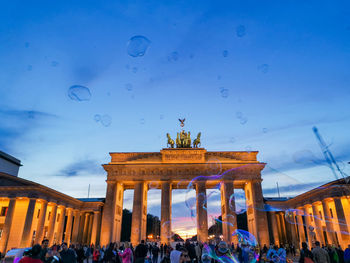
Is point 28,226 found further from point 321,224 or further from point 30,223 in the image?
point 321,224

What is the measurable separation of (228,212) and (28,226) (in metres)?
31.3

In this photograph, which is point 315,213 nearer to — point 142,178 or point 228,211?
point 228,211

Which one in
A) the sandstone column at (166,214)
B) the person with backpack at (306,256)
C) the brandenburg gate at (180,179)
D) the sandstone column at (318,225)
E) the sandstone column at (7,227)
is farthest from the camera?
the brandenburg gate at (180,179)

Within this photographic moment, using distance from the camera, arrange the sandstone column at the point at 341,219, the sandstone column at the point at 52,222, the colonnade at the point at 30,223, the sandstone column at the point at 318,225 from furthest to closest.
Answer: the sandstone column at the point at 52,222 < the sandstone column at the point at 318,225 < the colonnade at the point at 30,223 < the sandstone column at the point at 341,219

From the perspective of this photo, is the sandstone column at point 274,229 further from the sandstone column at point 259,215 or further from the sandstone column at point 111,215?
the sandstone column at point 111,215

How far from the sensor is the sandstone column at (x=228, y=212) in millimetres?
41028

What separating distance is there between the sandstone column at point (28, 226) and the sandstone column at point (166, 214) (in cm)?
1947

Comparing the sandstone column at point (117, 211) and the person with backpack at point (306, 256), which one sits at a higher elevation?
the sandstone column at point (117, 211)

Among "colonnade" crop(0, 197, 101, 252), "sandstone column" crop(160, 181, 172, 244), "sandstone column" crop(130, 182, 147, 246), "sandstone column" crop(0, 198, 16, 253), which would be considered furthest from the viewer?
"sandstone column" crop(130, 182, 147, 246)

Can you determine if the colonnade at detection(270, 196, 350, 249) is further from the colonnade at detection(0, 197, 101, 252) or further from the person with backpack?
the colonnade at detection(0, 197, 101, 252)

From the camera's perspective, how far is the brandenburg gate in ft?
141

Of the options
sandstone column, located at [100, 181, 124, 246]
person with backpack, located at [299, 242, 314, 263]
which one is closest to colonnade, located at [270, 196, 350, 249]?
person with backpack, located at [299, 242, 314, 263]

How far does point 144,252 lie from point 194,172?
35105mm

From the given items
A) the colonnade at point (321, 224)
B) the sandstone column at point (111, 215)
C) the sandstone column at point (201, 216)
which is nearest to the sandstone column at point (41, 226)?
the sandstone column at point (111, 215)
